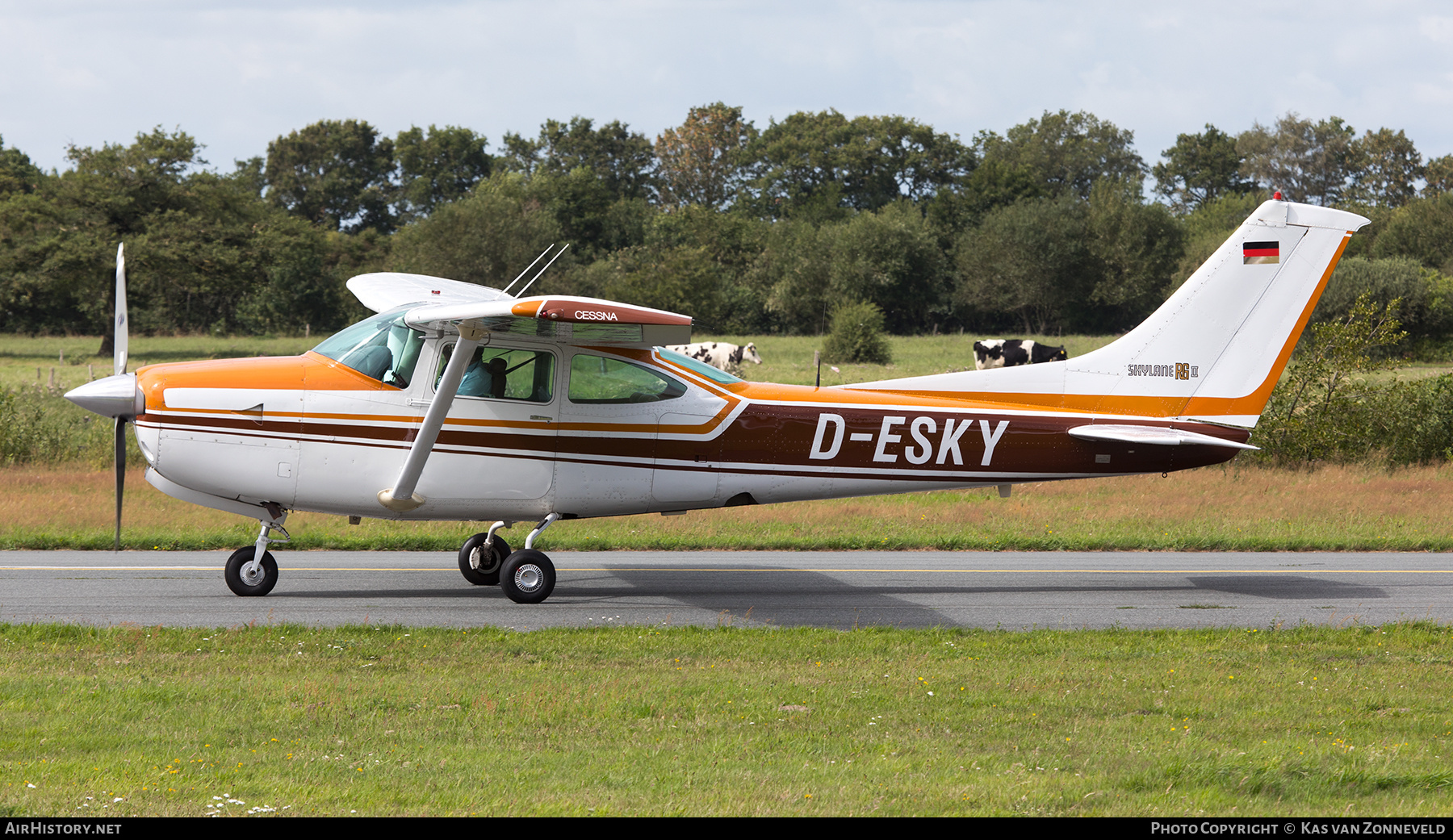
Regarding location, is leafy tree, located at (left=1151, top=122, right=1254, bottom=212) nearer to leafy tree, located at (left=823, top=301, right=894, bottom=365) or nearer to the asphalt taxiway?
leafy tree, located at (left=823, top=301, right=894, bottom=365)

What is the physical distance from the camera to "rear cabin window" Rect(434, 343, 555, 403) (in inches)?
404

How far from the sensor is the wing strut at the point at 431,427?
30.7 feet

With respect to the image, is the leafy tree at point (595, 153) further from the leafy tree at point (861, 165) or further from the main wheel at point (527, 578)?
the main wheel at point (527, 578)

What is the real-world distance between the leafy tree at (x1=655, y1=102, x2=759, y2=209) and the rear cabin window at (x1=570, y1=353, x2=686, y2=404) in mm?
104680

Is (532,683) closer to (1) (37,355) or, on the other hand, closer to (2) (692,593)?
(2) (692,593)

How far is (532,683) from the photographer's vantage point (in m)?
7.39

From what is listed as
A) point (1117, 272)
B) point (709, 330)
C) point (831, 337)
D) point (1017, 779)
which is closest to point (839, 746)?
point (1017, 779)

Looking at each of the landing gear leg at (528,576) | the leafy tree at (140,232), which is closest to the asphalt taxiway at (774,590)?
the landing gear leg at (528,576)

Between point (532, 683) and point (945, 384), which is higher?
point (945, 384)

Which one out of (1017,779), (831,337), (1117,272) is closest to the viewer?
(1017,779)

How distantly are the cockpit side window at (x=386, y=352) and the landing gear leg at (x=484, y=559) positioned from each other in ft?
6.01

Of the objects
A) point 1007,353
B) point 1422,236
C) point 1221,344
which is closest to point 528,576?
point 1221,344

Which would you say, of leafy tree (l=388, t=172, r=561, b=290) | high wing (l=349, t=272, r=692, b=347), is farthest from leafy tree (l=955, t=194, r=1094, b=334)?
high wing (l=349, t=272, r=692, b=347)
